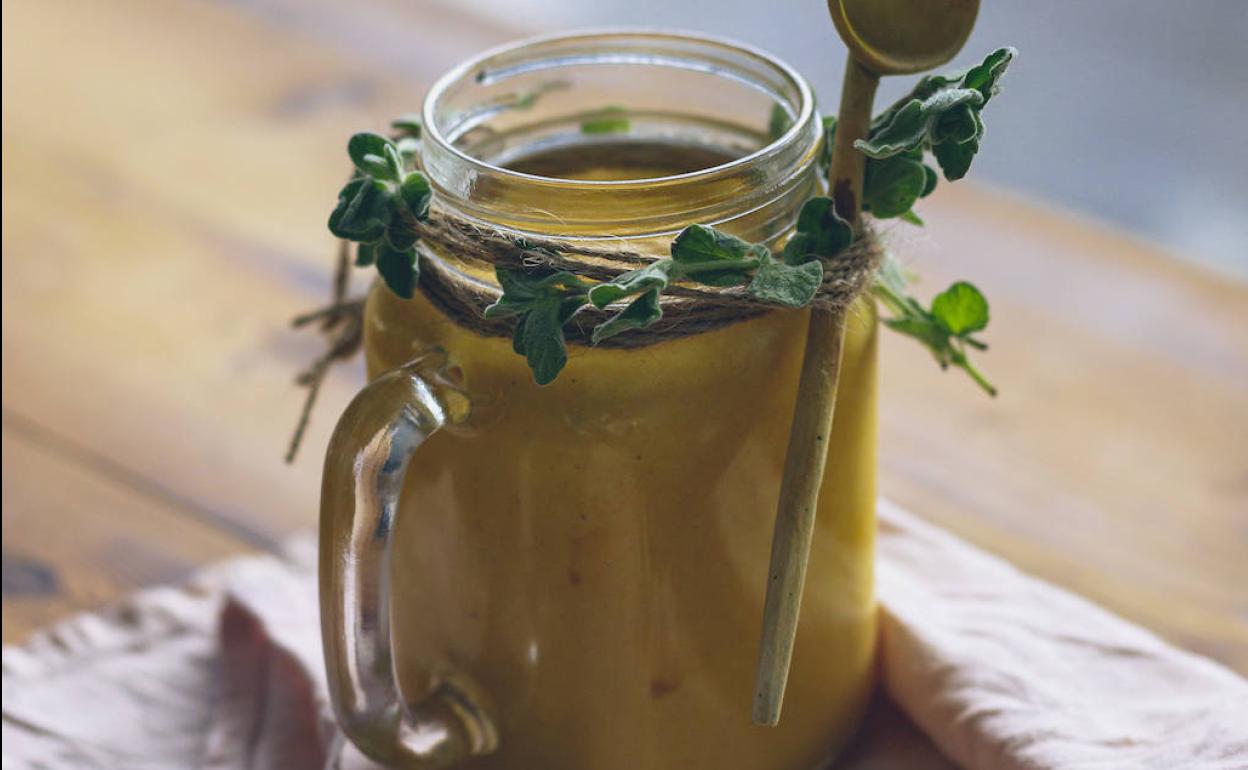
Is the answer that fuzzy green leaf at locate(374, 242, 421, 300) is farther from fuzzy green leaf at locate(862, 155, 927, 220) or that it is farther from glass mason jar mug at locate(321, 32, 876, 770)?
fuzzy green leaf at locate(862, 155, 927, 220)

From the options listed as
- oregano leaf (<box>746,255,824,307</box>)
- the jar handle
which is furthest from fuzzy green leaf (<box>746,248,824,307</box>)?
the jar handle

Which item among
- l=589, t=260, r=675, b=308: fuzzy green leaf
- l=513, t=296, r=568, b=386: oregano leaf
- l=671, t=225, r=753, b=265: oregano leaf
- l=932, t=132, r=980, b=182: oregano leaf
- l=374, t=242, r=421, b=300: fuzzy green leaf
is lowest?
l=374, t=242, r=421, b=300: fuzzy green leaf

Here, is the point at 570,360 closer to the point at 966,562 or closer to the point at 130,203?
the point at 966,562

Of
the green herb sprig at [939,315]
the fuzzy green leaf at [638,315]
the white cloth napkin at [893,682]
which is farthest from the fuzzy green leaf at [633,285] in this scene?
the white cloth napkin at [893,682]

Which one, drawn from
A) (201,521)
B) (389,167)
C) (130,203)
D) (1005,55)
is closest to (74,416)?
(201,521)

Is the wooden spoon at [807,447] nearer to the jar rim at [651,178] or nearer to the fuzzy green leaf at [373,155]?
the jar rim at [651,178]

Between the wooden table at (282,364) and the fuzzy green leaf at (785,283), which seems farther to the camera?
the wooden table at (282,364)

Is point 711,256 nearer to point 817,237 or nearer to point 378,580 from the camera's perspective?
point 817,237

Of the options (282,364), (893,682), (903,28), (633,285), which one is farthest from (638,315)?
(282,364)
